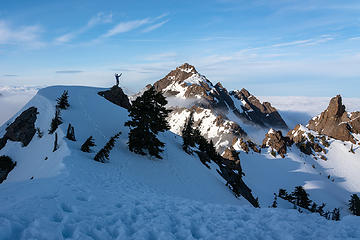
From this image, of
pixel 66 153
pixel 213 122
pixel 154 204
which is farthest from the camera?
pixel 213 122

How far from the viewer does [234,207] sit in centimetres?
885

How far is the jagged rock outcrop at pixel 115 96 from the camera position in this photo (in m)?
43.9

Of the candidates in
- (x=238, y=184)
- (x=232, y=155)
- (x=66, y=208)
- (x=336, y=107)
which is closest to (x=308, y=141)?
(x=336, y=107)

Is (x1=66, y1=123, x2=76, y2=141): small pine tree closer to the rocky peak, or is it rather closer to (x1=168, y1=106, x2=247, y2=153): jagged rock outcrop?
(x1=168, y1=106, x2=247, y2=153): jagged rock outcrop

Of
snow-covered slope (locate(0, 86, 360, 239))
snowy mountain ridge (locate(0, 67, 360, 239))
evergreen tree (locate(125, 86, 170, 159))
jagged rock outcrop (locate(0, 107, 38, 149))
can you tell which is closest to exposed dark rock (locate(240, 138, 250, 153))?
snowy mountain ridge (locate(0, 67, 360, 239))

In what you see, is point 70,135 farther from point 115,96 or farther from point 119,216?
point 115,96

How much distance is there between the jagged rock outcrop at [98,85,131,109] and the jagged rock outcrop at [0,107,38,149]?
16.9 metres

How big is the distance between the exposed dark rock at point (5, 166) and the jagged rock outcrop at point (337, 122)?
587 ft

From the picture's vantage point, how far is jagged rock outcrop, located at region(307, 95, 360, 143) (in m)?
143

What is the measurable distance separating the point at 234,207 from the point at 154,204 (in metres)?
3.49

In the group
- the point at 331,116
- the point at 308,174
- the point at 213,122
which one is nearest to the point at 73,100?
the point at 308,174

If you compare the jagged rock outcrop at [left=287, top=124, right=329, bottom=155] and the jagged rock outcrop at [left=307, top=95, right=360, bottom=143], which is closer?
the jagged rock outcrop at [left=287, top=124, right=329, bottom=155]

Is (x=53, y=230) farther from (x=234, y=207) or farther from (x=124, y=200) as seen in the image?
(x=234, y=207)

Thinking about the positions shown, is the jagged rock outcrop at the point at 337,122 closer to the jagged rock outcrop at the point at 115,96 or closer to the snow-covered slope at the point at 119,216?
the jagged rock outcrop at the point at 115,96
